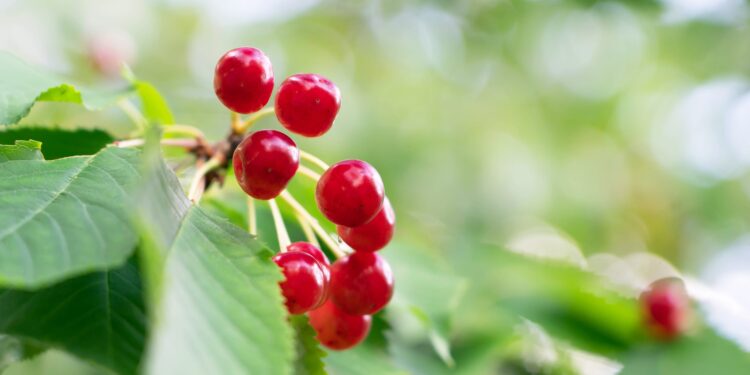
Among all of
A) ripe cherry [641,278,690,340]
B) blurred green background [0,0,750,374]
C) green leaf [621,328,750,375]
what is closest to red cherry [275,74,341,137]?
green leaf [621,328,750,375]

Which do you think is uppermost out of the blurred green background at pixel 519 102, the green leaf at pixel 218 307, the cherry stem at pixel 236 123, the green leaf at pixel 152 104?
the blurred green background at pixel 519 102

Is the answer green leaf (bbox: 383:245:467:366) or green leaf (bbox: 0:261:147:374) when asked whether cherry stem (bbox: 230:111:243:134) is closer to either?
green leaf (bbox: 0:261:147:374)

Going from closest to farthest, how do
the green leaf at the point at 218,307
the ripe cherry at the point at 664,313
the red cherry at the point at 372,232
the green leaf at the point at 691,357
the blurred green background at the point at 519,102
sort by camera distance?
the green leaf at the point at 218,307, the red cherry at the point at 372,232, the green leaf at the point at 691,357, the ripe cherry at the point at 664,313, the blurred green background at the point at 519,102

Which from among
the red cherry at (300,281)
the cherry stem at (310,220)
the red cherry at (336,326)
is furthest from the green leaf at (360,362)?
the red cherry at (300,281)

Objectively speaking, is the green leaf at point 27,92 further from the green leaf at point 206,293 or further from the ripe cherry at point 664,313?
the ripe cherry at point 664,313

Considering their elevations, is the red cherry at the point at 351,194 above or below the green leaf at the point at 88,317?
above

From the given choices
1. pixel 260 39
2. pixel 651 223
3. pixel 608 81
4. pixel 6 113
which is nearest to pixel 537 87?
pixel 608 81

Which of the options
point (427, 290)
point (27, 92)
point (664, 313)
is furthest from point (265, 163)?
point (664, 313)
